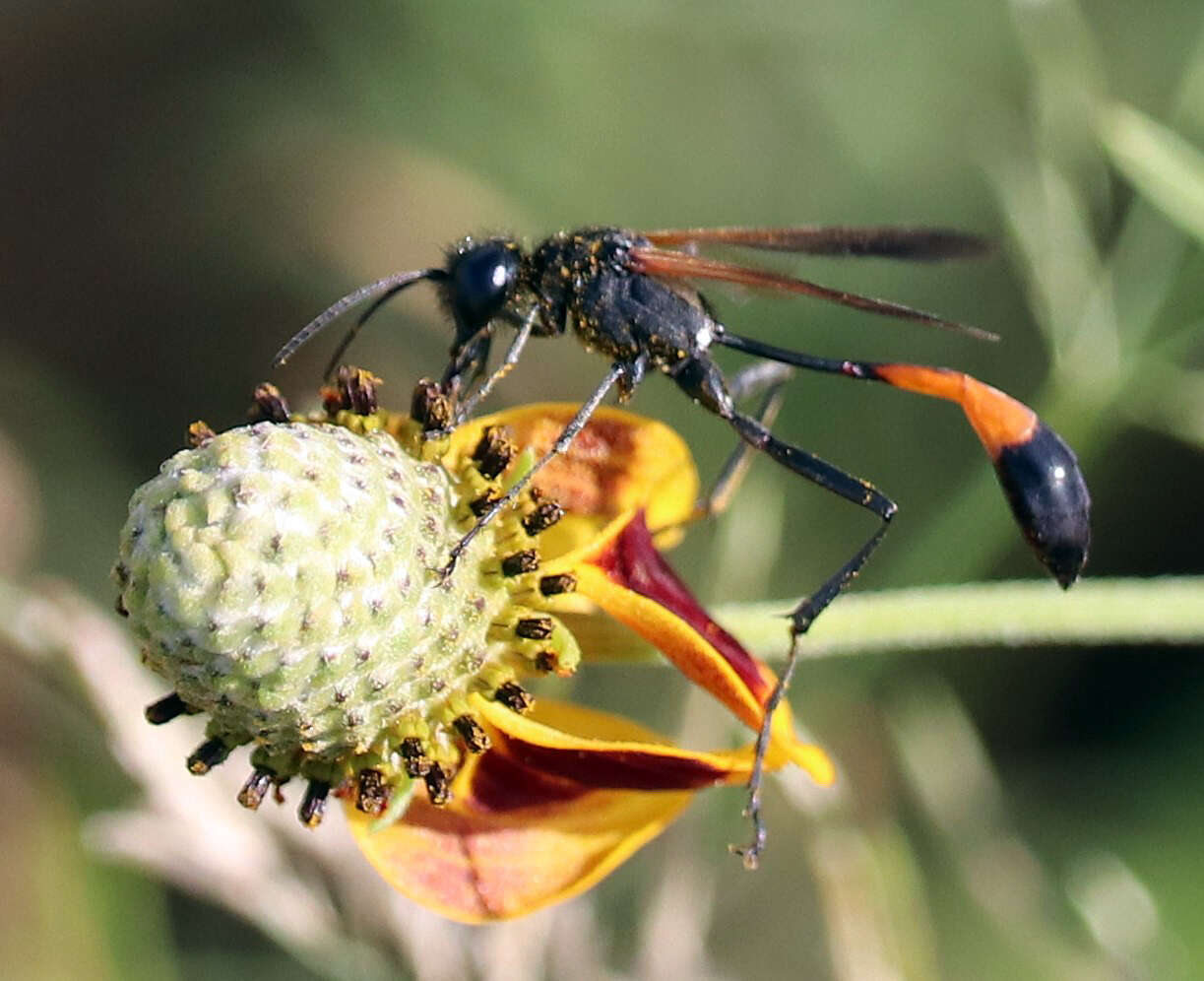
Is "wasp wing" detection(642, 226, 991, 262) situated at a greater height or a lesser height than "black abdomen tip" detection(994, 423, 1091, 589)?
greater

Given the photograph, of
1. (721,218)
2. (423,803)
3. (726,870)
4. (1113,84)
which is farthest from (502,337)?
(1113,84)

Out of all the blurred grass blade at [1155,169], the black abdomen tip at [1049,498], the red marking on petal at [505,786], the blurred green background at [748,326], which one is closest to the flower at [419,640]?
the red marking on petal at [505,786]

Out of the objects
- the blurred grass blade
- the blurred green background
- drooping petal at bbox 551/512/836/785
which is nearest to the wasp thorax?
drooping petal at bbox 551/512/836/785

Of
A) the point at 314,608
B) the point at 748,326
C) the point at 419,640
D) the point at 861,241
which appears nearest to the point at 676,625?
the point at 419,640

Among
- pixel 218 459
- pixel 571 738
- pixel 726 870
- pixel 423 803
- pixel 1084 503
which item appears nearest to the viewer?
pixel 218 459

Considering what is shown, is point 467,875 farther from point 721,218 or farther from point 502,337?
point 721,218

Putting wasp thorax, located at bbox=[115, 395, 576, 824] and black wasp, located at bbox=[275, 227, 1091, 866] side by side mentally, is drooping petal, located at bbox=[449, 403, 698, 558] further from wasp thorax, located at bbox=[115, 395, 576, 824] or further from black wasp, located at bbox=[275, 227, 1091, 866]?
wasp thorax, located at bbox=[115, 395, 576, 824]
